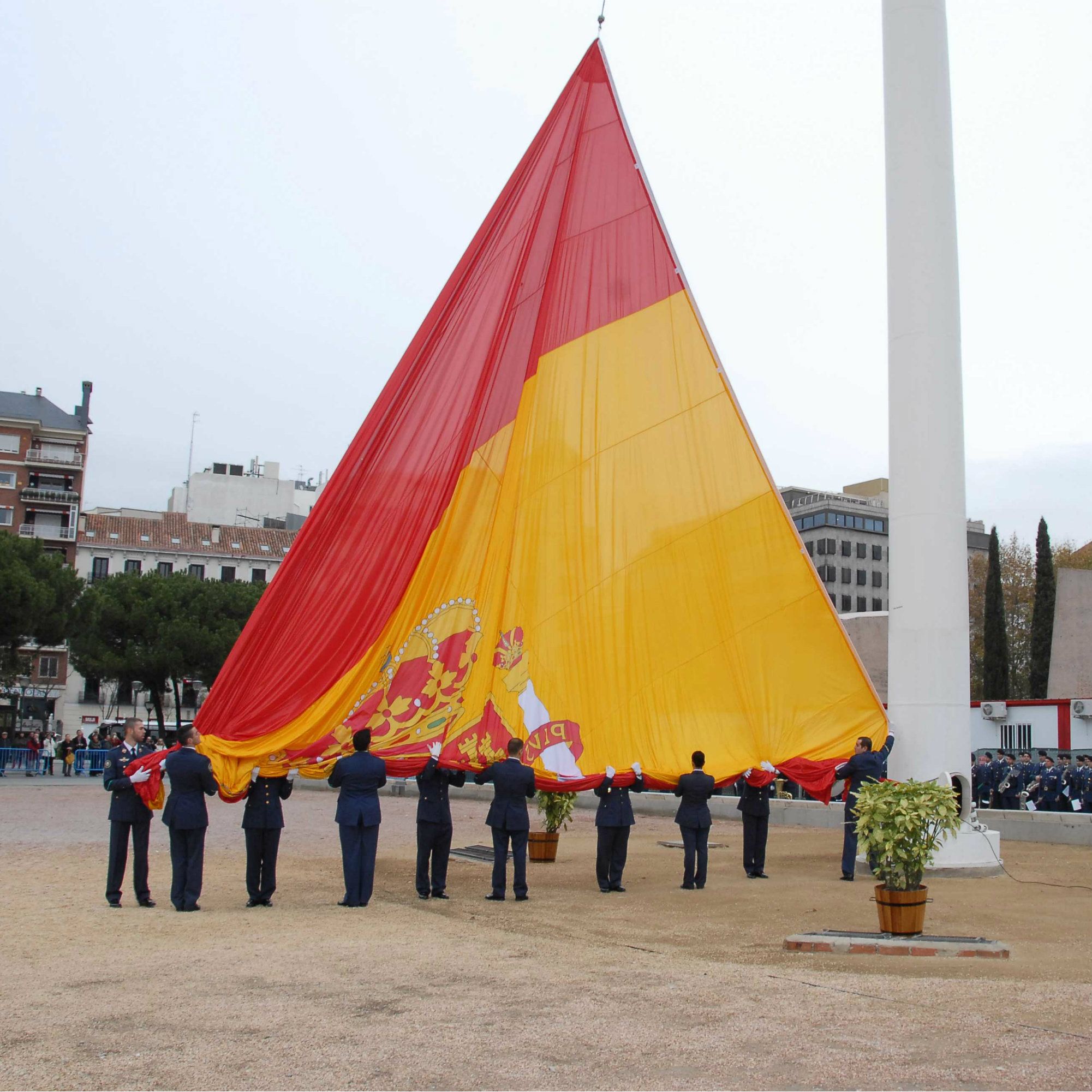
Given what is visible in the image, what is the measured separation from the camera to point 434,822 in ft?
42.4

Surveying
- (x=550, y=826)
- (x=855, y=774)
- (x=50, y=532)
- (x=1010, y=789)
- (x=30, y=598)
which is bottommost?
(x=550, y=826)

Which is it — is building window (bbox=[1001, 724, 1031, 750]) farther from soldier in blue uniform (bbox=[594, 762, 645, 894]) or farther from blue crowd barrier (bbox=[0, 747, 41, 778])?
blue crowd barrier (bbox=[0, 747, 41, 778])

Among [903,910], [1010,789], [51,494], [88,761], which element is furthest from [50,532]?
[903,910]

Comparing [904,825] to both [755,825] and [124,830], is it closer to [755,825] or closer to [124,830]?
[755,825]

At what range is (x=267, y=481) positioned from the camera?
8831cm

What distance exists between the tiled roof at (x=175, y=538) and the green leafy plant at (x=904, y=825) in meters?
68.4

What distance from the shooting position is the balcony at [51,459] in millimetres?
73875

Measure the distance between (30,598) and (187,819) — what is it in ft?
141

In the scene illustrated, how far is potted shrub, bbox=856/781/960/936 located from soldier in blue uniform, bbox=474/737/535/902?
412 cm

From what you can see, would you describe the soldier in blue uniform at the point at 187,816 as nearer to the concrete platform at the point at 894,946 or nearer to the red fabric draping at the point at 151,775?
the red fabric draping at the point at 151,775

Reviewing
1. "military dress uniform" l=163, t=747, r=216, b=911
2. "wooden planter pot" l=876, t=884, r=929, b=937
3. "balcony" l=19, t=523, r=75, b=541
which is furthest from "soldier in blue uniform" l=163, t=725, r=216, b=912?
"balcony" l=19, t=523, r=75, b=541

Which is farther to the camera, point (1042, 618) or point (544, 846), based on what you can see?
point (1042, 618)

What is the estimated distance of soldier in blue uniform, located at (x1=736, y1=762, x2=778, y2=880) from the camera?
1476 cm

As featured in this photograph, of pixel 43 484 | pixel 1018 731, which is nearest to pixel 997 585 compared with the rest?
pixel 1018 731
